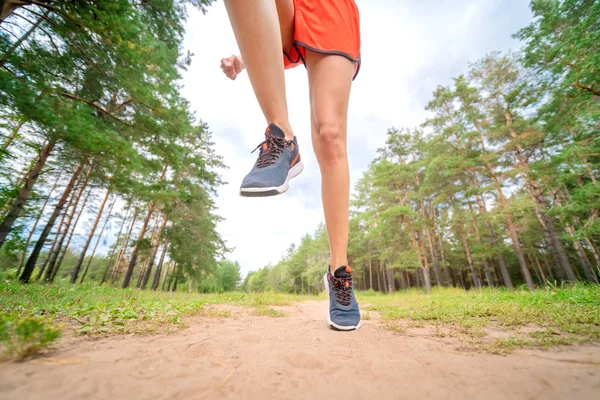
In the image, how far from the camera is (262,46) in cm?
112

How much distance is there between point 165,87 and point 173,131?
154cm

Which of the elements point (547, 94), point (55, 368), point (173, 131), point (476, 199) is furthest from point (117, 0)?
point (476, 199)

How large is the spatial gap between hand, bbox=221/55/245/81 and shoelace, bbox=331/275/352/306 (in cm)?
166

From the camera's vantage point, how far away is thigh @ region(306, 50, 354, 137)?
1449 millimetres

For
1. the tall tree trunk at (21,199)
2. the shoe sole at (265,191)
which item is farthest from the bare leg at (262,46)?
the tall tree trunk at (21,199)

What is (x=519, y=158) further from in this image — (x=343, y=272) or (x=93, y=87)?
(x=93, y=87)

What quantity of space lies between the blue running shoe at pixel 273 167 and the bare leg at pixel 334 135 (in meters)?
0.20

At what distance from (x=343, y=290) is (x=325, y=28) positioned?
62.8 inches

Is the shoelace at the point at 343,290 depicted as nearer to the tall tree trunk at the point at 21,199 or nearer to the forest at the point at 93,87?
the forest at the point at 93,87

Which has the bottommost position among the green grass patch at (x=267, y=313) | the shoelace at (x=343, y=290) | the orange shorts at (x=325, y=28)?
the green grass patch at (x=267, y=313)

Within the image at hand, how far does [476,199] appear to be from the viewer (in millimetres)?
17188

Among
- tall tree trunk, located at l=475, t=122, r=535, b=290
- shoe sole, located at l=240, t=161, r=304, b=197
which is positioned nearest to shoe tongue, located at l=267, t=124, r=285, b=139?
shoe sole, located at l=240, t=161, r=304, b=197

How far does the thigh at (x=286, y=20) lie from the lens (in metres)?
1.46

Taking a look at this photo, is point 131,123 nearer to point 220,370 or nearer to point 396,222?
point 220,370
